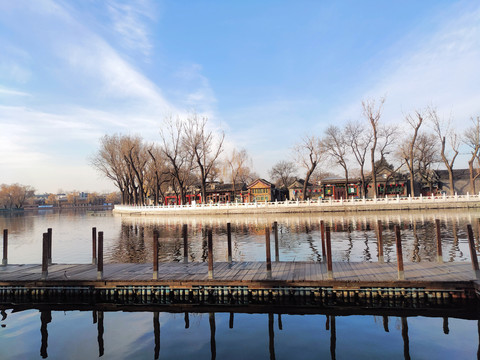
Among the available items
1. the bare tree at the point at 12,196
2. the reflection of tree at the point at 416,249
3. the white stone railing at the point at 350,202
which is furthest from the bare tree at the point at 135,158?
the bare tree at the point at 12,196

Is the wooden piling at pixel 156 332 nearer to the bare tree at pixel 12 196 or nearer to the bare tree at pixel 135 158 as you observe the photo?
the bare tree at pixel 135 158

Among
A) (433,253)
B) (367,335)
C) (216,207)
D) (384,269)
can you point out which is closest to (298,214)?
(216,207)

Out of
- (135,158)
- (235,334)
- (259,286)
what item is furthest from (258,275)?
(135,158)

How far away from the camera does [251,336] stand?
381 inches

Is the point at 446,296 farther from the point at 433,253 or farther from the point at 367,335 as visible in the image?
the point at 433,253

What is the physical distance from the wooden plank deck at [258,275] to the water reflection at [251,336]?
42.0 inches

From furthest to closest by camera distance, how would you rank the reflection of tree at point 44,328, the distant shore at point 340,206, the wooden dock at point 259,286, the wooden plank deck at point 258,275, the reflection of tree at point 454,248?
the distant shore at point 340,206 < the reflection of tree at point 454,248 < the wooden plank deck at point 258,275 < the wooden dock at point 259,286 < the reflection of tree at point 44,328

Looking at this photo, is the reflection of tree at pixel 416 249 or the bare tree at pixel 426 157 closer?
the reflection of tree at pixel 416 249

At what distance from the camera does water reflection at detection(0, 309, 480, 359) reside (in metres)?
8.70

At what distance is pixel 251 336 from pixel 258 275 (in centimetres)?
301

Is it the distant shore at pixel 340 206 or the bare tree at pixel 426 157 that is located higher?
the bare tree at pixel 426 157

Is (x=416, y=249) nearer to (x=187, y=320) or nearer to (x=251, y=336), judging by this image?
(x=251, y=336)

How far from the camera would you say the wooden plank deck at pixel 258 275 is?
11289 millimetres

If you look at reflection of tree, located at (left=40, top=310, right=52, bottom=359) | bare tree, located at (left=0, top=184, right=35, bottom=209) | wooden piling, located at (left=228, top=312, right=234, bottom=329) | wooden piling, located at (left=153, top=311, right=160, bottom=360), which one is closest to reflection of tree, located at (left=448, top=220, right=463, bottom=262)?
wooden piling, located at (left=228, top=312, right=234, bottom=329)
